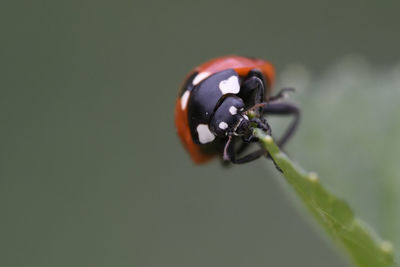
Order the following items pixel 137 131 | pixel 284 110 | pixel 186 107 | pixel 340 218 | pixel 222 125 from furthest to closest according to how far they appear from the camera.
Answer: pixel 137 131 → pixel 284 110 → pixel 186 107 → pixel 222 125 → pixel 340 218

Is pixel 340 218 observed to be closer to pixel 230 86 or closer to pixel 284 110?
pixel 230 86

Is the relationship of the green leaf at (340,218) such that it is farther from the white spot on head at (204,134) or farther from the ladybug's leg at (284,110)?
the ladybug's leg at (284,110)

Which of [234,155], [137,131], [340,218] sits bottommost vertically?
[340,218]

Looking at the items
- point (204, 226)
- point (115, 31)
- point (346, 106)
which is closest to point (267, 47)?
point (115, 31)

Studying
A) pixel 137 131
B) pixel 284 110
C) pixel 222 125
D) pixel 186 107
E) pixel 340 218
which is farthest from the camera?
pixel 137 131

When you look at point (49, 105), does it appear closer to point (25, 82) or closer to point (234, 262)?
point (25, 82)

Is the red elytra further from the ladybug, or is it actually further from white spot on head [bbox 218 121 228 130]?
white spot on head [bbox 218 121 228 130]

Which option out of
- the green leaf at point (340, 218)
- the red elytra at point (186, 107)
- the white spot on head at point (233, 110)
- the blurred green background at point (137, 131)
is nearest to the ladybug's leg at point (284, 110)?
the red elytra at point (186, 107)

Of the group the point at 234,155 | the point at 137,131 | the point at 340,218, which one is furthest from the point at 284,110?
the point at 137,131

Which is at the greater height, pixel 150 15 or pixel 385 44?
pixel 150 15
